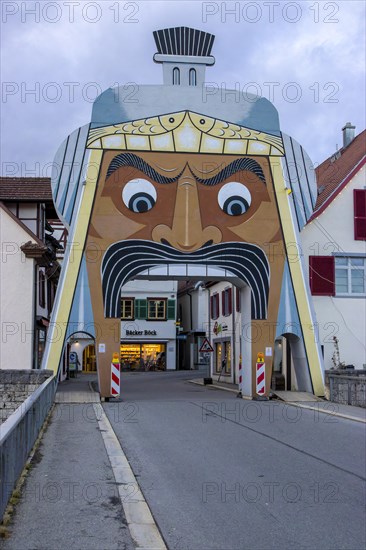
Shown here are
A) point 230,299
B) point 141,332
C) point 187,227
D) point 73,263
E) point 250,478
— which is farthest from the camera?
point 141,332

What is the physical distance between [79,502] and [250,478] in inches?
111

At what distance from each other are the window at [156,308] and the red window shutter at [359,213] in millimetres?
32721

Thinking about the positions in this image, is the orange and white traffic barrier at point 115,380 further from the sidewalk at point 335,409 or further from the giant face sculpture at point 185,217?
the sidewalk at point 335,409

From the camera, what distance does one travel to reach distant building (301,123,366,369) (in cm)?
2805

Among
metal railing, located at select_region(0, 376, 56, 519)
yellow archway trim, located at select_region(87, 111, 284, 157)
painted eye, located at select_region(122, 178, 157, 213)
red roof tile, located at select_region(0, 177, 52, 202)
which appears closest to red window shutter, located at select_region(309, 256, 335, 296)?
yellow archway trim, located at select_region(87, 111, 284, 157)

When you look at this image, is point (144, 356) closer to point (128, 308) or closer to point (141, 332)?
point (141, 332)

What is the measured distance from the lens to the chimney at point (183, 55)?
2684 cm

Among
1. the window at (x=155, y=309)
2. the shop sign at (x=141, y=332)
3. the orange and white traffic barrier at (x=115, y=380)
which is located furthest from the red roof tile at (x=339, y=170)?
the shop sign at (x=141, y=332)

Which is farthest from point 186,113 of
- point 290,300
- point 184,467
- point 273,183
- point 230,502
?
point 230,502

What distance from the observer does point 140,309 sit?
197ft

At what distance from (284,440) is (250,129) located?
1502 cm

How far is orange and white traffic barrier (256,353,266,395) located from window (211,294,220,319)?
51.2ft

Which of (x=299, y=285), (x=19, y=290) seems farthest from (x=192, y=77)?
(x=19, y=290)

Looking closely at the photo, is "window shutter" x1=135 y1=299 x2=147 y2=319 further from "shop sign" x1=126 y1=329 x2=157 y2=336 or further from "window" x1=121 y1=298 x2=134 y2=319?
"shop sign" x1=126 y1=329 x2=157 y2=336
